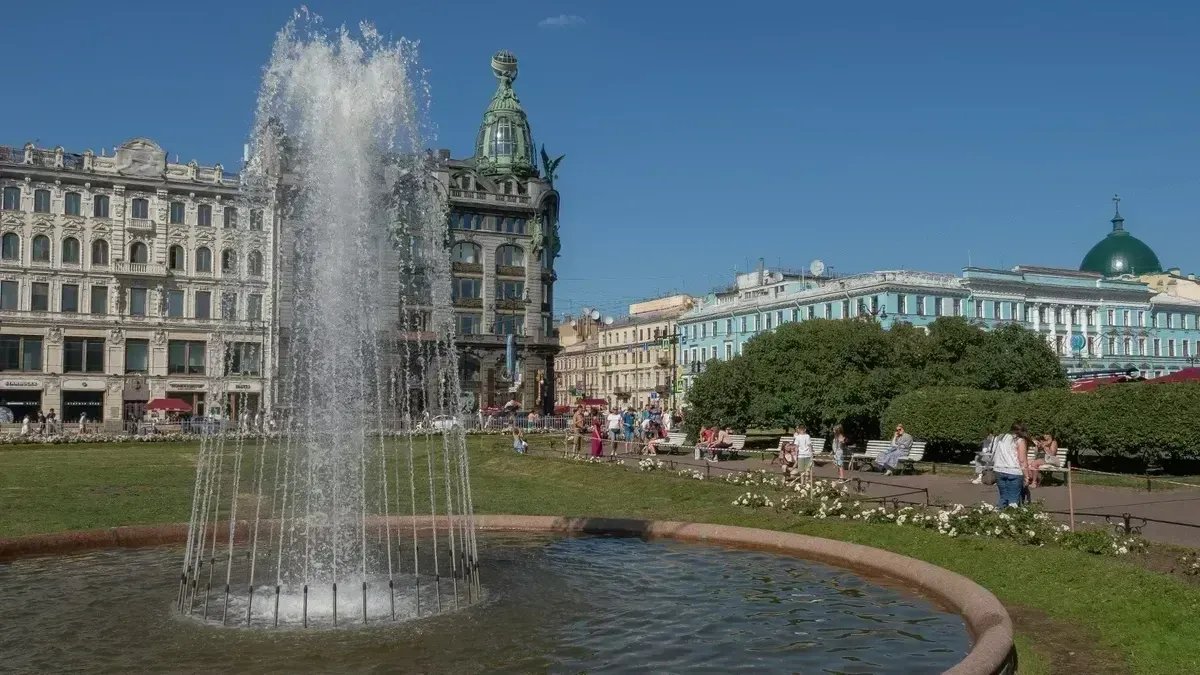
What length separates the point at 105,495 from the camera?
2309 cm

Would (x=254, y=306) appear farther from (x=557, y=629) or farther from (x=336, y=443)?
(x=557, y=629)

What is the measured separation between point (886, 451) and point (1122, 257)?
9789 centimetres

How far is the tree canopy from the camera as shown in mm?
41375

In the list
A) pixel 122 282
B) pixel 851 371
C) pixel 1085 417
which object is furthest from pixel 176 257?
pixel 1085 417

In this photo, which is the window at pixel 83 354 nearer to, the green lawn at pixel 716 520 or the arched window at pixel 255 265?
the arched window at pixel 255 265

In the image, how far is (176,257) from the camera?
7406 centimetres

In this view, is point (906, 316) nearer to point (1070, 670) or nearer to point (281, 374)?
point (281, 374)

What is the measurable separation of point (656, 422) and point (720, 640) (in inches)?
1435

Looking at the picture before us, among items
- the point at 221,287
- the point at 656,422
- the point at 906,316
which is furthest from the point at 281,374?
the point at 906,316

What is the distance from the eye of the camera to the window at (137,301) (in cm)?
7288

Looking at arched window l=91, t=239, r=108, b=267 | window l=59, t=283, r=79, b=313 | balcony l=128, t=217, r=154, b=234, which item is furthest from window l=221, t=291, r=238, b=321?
window l=59, t=283, r=79, b=313

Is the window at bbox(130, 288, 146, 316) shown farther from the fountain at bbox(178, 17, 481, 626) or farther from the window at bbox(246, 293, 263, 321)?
the fountain at bbox(178, 17, 481, 626)

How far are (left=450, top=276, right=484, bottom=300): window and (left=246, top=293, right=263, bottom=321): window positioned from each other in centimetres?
1498

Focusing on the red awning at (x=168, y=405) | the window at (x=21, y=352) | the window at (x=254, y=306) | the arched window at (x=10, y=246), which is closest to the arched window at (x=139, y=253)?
the arched window at (x=10, y=246)
